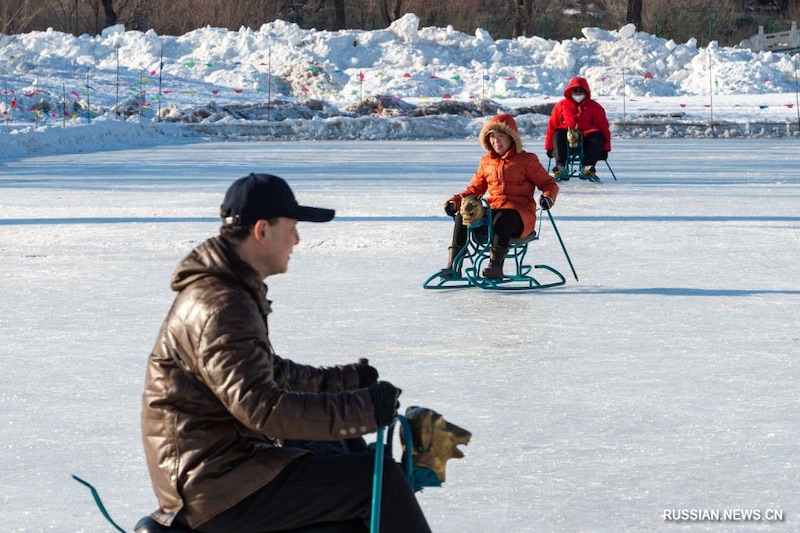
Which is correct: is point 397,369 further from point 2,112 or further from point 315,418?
point 2,112

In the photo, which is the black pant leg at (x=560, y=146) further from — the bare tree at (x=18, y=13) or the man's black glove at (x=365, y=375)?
the bare tree at (x=18, y=13)

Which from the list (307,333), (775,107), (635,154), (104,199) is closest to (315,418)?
(307,333)

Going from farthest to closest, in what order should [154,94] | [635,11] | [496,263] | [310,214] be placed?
[635,11] < [154,94] < [496,263] < [310,214]

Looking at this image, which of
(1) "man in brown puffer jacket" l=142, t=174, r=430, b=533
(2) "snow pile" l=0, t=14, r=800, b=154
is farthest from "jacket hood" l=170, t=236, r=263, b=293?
(2) "snow pile" l=0, t=14, r=800, b=154

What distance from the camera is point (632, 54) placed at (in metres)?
38.4

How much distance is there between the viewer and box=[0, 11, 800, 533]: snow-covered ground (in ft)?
12.6

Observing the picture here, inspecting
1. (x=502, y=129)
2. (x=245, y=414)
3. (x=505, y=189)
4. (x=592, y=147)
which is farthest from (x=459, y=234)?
(x=592, y=147)

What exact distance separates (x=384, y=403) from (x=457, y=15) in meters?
45.5

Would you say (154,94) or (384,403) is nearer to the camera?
(384,403)

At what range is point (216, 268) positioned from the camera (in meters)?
2.61

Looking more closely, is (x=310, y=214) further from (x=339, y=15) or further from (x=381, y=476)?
(x=339, y=15)

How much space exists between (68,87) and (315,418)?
30.7 m

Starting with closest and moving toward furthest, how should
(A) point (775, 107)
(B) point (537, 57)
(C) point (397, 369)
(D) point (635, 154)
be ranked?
(C) point (397, 369), (D) point (635, 154), (A) point (775, 107), (B) point (537, 57)


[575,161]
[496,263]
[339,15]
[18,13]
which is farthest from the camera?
[339,15]
